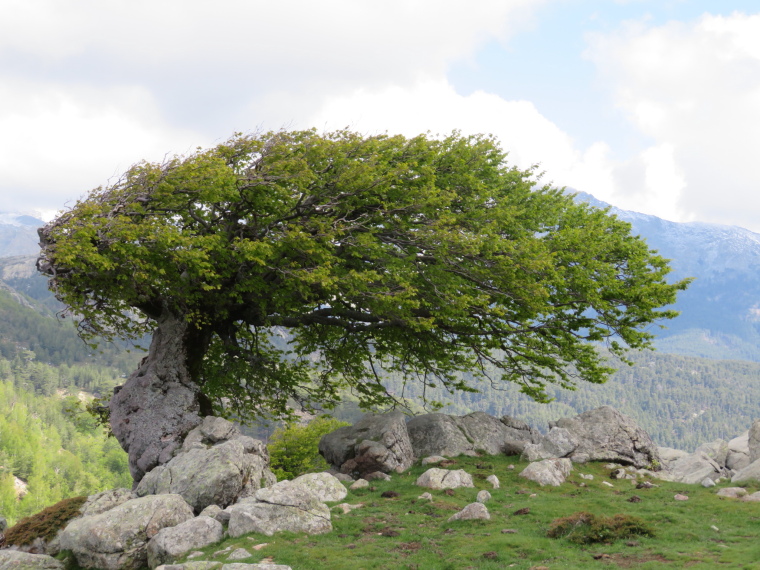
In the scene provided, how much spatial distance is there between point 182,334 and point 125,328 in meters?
2.94

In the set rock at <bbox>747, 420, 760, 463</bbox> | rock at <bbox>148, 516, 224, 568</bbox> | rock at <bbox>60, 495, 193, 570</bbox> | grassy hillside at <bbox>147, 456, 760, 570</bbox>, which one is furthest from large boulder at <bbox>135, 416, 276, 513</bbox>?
rock at <bbox>747, 420, 760, 463</bbox>

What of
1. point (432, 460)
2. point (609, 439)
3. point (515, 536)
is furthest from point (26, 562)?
point (609, 439)

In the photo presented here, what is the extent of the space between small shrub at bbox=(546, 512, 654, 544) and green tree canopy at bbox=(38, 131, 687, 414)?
1043 centimetres

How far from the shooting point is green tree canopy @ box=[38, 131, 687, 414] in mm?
23062

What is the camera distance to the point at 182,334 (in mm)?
28766

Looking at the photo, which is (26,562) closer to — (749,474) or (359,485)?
(359,485)

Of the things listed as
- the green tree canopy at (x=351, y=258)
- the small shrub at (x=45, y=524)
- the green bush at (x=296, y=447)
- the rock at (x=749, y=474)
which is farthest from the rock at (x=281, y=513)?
the green bush at (x=296, y=447)

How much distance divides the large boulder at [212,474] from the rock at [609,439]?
15655 millimetres

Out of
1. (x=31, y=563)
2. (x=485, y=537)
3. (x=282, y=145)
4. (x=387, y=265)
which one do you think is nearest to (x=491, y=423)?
(x=387, y=265)

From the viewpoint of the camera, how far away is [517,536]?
15656 mm

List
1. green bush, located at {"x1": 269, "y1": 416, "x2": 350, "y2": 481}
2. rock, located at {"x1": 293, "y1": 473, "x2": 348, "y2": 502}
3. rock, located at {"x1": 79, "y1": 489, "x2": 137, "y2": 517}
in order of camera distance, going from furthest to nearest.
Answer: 1. green bush, located at {"x1": 269, "y1": 416, "x2": 350, "y2": 481}
2. rock, located at {"x1": 79, "y1": 489, "x2": 137, "y2": 517}
3. rock, located at {"x1": 293, "y1": 473, "x2": 348, "y2": 502}

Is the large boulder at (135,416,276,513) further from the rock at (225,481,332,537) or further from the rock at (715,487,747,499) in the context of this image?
the rock at (715,487,747,499)

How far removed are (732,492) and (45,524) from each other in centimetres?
2574

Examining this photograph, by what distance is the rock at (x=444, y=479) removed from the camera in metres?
22.1
